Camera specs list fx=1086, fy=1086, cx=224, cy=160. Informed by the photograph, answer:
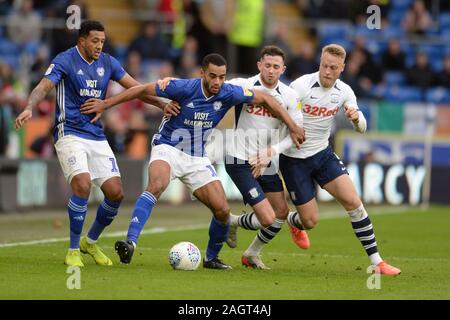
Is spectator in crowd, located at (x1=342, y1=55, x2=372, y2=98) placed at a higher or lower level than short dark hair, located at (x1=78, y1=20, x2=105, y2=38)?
lower

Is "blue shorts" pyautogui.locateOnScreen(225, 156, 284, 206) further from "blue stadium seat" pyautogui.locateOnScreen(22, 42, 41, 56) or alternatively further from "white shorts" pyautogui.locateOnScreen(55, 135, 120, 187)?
"blue stadium seat" pyautogui.locateOnScreen(22, 42, 41, 56)

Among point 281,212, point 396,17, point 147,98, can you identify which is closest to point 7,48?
point 396,17

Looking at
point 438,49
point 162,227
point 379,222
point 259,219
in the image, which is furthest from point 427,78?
point 259,219

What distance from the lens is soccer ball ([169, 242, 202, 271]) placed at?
1152cm

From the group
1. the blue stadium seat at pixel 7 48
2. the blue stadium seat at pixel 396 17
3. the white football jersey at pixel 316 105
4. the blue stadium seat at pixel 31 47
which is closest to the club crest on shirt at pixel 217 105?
the white football jersey at pixel 316 105

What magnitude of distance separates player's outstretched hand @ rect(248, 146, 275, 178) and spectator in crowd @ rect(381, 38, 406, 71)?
1599 cm

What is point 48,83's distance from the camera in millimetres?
11727

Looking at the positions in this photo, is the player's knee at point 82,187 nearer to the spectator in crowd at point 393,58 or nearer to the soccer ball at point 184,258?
the soccer ball at point 184,258

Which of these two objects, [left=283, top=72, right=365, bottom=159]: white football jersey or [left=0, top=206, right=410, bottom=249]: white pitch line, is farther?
[left=0, top=206, right=410, bottom=249]: white pitch line

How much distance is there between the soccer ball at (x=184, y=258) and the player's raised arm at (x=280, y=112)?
5.41 ft

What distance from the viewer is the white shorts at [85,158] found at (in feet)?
38.3

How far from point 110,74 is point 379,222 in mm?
8743

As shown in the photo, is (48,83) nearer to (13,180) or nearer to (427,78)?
(13,180)

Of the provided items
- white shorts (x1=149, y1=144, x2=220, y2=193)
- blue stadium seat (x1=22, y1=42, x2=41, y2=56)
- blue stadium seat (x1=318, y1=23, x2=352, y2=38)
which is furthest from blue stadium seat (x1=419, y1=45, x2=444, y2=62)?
white shorts (x1=149, y1=144, x2=220, y2=193)
